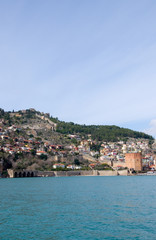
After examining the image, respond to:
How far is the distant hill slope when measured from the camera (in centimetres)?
13511

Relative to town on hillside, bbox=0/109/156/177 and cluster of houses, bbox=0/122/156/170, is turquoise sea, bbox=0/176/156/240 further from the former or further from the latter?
cluster of houses, bbox=0/122/156/170

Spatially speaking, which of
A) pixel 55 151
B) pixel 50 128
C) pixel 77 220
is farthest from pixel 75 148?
pixel 77 220

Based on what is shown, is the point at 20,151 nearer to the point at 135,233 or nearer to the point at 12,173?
the point at 12,173

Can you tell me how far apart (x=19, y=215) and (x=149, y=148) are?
134 m

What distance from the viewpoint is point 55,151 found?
104m

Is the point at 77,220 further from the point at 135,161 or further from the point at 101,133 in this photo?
the point at 101,133

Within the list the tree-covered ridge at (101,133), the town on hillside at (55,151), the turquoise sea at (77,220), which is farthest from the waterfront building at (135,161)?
the turquoise sea at (77,220)

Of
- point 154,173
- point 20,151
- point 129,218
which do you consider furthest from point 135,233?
point 154,173

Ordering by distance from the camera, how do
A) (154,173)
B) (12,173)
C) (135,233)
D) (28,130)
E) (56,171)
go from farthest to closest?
(28,130) < (154,173) < (56,171) < (12,173) < (135,233)

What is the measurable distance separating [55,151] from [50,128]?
41.4 meters

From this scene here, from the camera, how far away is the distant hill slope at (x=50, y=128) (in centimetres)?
13511

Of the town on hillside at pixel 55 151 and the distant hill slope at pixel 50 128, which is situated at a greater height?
the distant hill slope at pixel 50 128

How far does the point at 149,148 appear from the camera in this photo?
146 meters

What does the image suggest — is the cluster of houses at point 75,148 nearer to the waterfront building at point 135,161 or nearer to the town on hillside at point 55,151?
the town on hillside at point 55,151
